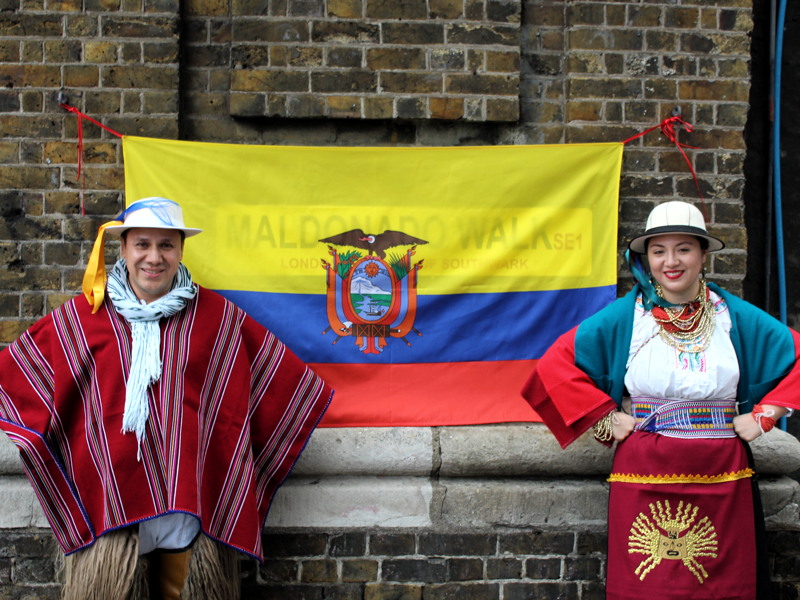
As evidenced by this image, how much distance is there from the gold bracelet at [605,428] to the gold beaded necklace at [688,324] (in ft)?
1.13

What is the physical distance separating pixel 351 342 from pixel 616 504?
51.5 inches

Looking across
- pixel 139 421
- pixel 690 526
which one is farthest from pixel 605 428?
pixel 139 421

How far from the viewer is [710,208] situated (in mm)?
3674

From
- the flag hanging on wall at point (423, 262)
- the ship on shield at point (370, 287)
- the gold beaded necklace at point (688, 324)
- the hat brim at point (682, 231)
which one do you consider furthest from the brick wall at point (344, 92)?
the gold beaded necklace at point (688, 324)

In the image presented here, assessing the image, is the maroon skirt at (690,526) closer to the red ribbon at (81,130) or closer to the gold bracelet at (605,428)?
the gold bracelet at (605,428)

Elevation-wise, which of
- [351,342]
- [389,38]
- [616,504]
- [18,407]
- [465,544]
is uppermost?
[389,38]

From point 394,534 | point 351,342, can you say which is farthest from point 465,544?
point 351,342

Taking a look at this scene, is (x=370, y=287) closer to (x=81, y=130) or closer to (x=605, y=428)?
(x=605, y=428)

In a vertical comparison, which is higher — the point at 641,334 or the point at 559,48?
the point at 559,48

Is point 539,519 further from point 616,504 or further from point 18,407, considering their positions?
point 18,407

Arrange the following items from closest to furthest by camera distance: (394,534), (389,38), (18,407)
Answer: (18,407)
(394,534)
(389,38)

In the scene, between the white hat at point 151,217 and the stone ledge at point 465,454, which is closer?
Answer: the white hat at point 151,217

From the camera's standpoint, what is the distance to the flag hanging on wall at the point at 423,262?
355cm

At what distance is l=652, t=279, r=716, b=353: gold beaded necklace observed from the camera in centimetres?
288
